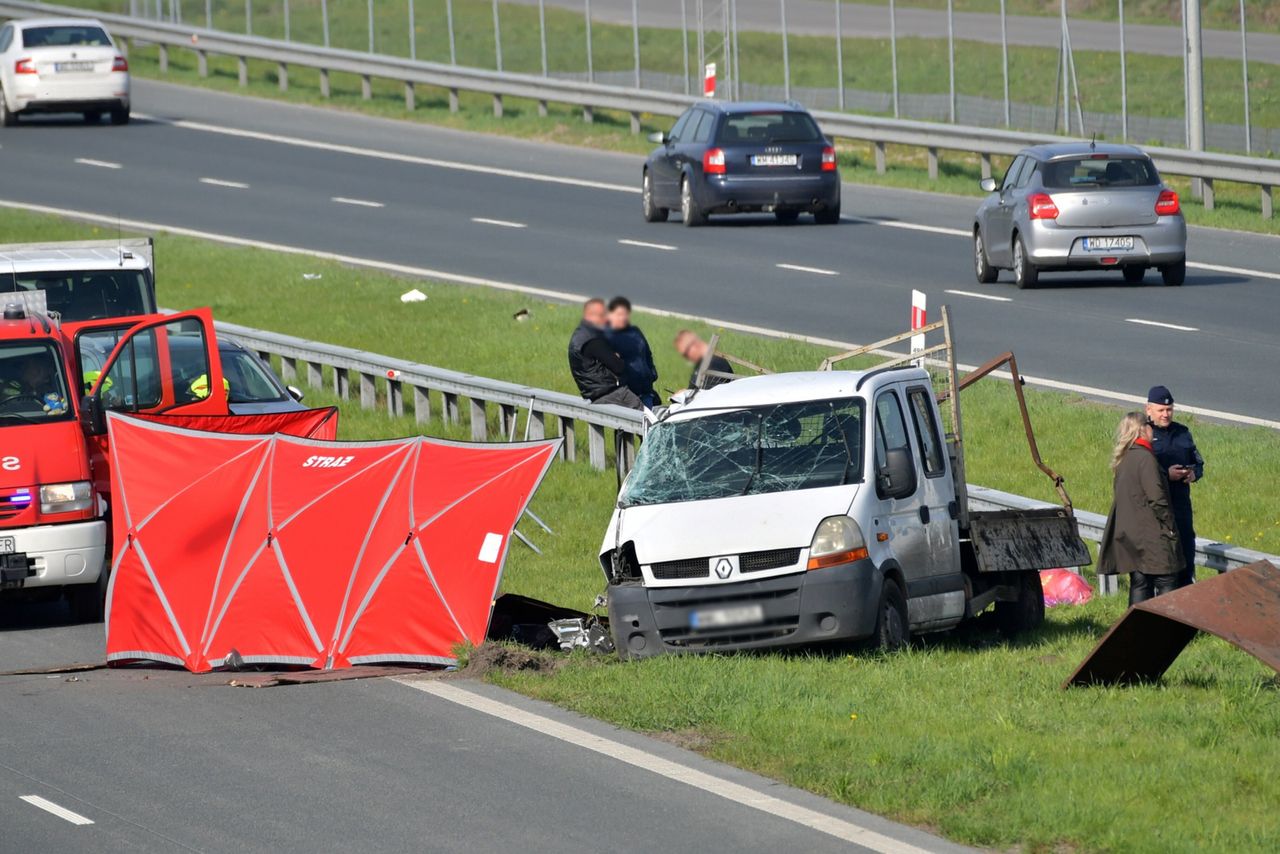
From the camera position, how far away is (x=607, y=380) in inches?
695

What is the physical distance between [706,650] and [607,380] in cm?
581

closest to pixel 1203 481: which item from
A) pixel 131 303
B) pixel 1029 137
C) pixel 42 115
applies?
pixel 131 303

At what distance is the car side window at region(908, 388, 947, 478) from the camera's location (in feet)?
42.2

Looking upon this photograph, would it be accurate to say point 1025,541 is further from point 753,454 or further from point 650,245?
point 650,245

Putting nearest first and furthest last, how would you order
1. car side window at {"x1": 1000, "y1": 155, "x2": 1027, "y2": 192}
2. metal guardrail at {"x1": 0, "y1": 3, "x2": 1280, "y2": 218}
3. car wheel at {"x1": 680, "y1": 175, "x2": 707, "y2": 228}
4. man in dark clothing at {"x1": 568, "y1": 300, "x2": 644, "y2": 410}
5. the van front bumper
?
the van front bumper < man in dark clothing at {"x1": 568, "y1": 300, "x2": 644, "y2": 410} < car side window at {"x1": 1000, "y1": 155, "x2": 1027, "y2": 192} < car wheel at {"x1": 680, "y1": 175, "x2": 707, "y2": 228} < metal guardrail at {"x1": 0, "y1": 3, "x2": 1280, "y2": 218}

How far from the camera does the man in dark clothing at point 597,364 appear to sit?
1742cm

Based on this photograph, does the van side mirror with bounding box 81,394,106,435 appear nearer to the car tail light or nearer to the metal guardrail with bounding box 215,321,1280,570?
the metal guardrail with bounding box 215,321,1280,570

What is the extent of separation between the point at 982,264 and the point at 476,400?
30.1ft

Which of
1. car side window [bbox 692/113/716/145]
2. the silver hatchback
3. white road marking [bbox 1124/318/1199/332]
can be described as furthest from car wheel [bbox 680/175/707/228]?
white road marking [bbox 1124/318/1199/332]

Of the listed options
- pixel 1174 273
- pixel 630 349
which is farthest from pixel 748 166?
pixel 630 349

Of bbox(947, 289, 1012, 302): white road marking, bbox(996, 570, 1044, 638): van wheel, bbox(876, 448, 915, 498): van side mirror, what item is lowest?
bbox(996, 570, 1044, 638): van wheel

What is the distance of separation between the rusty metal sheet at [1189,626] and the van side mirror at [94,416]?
6.84m

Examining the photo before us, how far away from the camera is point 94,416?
14727 mm

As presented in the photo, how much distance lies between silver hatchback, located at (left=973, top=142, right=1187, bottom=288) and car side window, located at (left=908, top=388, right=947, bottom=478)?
12.8m
